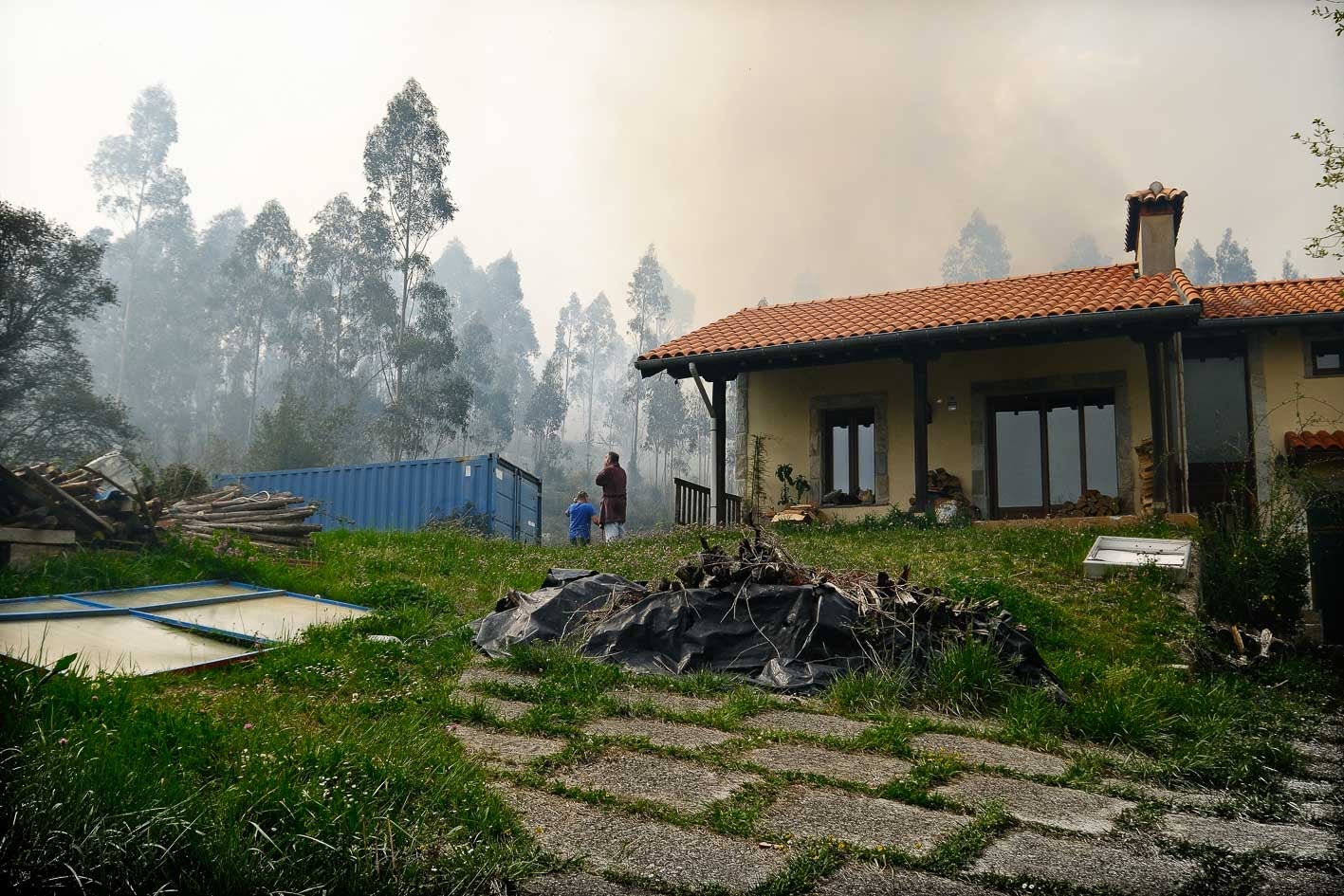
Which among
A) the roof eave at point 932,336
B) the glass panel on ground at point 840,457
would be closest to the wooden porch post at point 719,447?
the roof eave at point 932,336

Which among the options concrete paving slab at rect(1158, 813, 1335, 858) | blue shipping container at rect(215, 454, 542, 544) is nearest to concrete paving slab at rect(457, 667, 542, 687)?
concrete paving slab at rect(1158, 813, 1335, 858)

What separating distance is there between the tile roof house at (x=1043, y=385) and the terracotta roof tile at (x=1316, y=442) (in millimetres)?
35

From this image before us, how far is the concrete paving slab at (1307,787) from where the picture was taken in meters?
3.20

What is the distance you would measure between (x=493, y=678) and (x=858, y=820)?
2.45 metres

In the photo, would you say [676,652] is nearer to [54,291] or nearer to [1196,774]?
[1196,774]

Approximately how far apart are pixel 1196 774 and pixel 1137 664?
80.5 inches

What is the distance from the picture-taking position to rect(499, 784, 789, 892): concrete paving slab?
2.21m

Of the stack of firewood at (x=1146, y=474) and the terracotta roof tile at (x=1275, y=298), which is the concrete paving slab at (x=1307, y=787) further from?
the terracotta roof tile at (x=1275, y=298)

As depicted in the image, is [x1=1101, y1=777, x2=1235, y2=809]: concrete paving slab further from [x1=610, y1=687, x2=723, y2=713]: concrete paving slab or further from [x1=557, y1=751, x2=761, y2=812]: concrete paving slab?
[x1=610, y1=687, x2=723, y2=713]: concrete paving slab

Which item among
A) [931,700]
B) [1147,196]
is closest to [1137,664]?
[931,700]

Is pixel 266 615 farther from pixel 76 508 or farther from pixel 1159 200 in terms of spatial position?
pixel 1159 200

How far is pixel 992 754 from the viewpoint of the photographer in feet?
11.5

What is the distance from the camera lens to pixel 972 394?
13.8 metres

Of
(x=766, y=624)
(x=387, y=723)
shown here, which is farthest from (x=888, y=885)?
(x=766, y=624)
